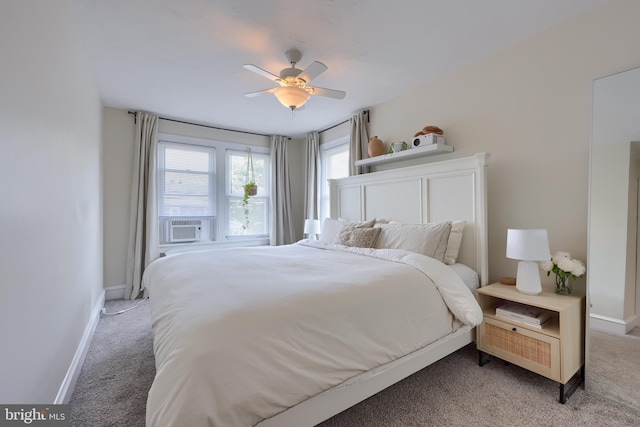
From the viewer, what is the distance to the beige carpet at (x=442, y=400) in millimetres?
1559

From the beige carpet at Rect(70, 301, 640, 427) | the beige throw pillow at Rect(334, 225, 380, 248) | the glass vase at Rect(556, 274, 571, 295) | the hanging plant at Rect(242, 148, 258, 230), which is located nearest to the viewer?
the beige carpet at Rect(70, 301, 640, 427)

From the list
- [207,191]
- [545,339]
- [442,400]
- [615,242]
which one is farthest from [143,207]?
[615,242]

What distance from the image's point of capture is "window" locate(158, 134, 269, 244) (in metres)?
4.24

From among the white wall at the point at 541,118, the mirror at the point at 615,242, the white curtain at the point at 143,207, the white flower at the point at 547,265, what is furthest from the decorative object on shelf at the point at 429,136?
the white curtain at the point at 143,207

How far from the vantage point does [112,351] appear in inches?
93.4

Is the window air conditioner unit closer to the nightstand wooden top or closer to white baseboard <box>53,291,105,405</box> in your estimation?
white baseboard <box>53,291,105,405</box>

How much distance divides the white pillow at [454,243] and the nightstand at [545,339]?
363mm

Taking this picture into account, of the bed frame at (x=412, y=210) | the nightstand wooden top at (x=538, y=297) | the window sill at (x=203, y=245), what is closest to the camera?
the bed frame at (x=412, y=210)

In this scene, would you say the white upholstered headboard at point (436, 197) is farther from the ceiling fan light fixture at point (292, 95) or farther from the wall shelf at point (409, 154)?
the ceiling fan light fixture at point (292, 95)

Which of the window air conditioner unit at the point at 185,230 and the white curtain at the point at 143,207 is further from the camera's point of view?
the window air conditioner unit at the point at 185,230

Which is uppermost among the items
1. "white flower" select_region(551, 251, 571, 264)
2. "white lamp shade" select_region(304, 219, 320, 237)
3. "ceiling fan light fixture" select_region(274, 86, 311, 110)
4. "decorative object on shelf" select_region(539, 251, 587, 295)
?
"ceiling fan light fixture" select_region(274, 86, 311, 110)

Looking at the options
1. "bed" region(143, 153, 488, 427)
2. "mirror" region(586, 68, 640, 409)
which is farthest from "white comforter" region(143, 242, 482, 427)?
"mirror" region(586, 68, 640, 409)

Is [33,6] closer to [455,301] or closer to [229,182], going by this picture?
[455,301]

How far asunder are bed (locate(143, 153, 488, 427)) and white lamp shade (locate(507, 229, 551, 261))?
434mm
